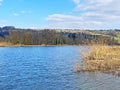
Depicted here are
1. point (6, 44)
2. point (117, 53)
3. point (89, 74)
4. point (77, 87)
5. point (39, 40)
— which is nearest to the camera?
point (77, 87)

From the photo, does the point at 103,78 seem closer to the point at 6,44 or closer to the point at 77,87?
the point at 77,87

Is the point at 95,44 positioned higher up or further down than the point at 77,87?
A: higher up

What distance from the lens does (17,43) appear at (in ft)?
372

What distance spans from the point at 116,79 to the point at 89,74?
3334 millimetres

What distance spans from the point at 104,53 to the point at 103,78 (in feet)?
33.2

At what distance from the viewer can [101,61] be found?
1102 inches

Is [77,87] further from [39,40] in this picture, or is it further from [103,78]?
[39,40]

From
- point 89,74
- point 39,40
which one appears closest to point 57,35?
point 39,40

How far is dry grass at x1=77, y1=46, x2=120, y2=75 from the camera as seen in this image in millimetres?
25156

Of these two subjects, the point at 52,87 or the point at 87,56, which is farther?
the point at 87,56

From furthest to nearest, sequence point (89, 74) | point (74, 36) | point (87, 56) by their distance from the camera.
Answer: point (74, 36) < point (87, 56) < point (89, 74)

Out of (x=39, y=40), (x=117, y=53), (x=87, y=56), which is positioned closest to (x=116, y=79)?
(x=87, y=56)

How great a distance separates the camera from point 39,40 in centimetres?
12356

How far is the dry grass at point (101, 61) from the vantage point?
25156 mm
